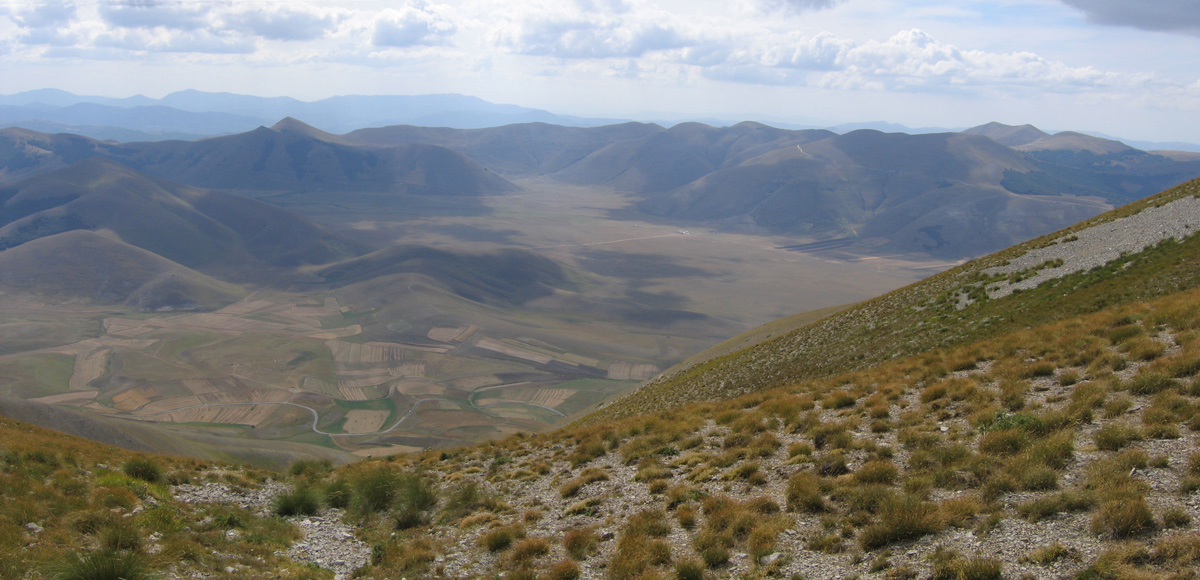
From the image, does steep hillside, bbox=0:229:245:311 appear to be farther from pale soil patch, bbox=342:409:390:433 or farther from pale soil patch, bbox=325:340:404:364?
pale soil patch, bbox=342:409:390:433

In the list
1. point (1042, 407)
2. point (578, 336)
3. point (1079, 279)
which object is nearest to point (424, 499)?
point (1042, 407)

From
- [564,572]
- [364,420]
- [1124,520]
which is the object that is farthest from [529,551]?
[364,420]

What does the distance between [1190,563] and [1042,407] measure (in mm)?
6260

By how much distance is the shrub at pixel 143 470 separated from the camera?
16.6 m

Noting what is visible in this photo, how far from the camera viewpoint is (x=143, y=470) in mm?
16875

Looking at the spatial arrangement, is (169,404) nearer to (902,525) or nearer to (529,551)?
(529,551)

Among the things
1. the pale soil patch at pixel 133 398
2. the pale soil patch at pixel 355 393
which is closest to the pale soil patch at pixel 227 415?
the pale soil patch at pixel 133 398

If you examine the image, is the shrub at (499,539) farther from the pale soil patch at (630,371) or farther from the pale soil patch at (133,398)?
the pale soil patch at (133,398)

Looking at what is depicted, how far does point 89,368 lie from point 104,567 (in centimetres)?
13498

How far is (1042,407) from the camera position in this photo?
12.9 metres

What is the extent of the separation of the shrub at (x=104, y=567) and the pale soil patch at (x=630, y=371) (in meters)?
110

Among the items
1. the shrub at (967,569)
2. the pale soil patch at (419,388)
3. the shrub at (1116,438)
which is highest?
the shrub at (1116,438)

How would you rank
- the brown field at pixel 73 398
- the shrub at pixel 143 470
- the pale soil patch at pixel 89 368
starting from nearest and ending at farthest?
the shrub at pixel 143 470 < the brown field at pixel 73 398 < the pale soil patch at pixel 89 368

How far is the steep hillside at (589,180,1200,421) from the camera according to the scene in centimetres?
2339
